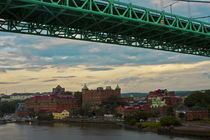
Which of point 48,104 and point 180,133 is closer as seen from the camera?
point 180,133

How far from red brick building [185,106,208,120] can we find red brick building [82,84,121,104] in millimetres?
56706

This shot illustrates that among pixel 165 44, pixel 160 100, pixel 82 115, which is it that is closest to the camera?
pixel 165 44

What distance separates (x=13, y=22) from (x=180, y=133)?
3633cm

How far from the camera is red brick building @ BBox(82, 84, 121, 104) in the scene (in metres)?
122

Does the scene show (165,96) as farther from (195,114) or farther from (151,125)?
(151,125)

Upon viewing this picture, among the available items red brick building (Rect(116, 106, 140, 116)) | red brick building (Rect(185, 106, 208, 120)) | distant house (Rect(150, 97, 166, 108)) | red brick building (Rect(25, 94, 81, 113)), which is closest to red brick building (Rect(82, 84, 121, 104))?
red brick building (Rect(25, 94, 81, 113))

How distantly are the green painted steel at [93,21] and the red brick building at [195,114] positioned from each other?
3746 cm

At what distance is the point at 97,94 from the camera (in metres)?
123

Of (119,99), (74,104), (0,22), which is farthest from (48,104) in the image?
(0,22)

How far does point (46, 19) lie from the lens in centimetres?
2236

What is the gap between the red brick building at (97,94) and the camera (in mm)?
122250

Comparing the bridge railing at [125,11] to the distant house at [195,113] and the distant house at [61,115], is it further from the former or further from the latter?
the distant house at [61,115]

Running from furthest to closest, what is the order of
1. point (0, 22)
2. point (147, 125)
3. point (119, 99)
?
point (119, 99), point (147, 125), point (0, 22)

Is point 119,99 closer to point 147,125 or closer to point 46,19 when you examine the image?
point 147,125
